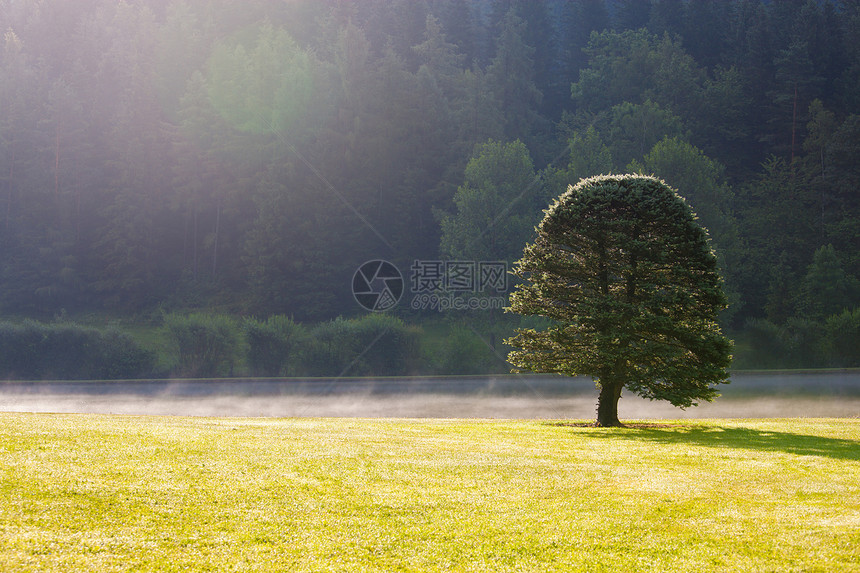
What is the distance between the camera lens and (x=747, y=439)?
1256 centimetres

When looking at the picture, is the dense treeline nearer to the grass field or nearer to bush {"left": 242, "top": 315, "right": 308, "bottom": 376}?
bush {"left": 242, "top": 315, "right": 308, "bottom": 376}

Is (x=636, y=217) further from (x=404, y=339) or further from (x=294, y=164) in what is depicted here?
(x=294, y=164)

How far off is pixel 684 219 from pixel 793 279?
3266 centimetres

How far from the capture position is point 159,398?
23.9 m

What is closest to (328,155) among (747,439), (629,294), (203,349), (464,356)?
(203,349)

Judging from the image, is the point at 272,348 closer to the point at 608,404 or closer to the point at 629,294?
the point at 608,404

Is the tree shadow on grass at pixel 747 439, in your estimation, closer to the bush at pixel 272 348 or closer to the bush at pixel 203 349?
the bush at pixel 272 348

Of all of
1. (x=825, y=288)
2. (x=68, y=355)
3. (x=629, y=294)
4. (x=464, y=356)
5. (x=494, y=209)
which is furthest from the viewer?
(x=494, y=209)

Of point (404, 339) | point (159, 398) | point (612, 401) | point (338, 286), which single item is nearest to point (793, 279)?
point (404, 339)

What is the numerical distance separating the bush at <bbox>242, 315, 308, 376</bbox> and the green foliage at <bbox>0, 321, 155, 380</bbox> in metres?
4.54

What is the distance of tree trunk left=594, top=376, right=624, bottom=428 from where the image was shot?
52.1ft

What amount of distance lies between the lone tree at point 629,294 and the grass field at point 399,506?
4.75m

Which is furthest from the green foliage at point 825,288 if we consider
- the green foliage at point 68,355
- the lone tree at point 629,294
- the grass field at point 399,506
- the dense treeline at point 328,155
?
the green foliage at point 68,355

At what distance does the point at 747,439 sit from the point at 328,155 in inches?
1657
